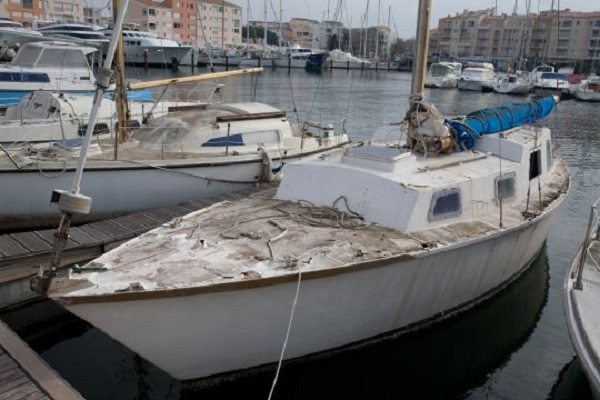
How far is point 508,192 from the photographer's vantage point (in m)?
10.1

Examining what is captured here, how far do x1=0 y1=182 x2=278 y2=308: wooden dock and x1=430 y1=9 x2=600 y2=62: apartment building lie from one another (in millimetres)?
94365

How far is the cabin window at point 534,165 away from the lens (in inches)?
443

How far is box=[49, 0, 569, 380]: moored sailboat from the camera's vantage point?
651 cm

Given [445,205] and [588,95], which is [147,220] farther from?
[588,95]

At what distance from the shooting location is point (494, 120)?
11227mm

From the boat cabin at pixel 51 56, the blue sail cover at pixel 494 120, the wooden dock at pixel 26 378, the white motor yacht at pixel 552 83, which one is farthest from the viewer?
the white motor yacht at pixel 552 83

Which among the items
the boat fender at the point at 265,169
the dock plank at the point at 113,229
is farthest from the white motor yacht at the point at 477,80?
the dock plank at the point at 113,229

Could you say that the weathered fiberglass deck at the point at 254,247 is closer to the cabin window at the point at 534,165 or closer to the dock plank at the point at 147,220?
the cabin window at the point at 534,165

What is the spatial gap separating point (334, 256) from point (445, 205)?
2.51 metres

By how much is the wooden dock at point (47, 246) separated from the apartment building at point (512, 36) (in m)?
94.4

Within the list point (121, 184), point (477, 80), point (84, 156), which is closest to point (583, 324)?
point (84, 156)

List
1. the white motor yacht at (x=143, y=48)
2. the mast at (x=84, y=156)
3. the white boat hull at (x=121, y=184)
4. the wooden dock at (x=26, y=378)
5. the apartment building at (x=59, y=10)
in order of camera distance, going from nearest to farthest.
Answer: the mast at (x=84, y=156) → the wooden dock at (x=26, y=378) → the white boat hull at (x=121, y=184) → the white motor yacht at (x=143, y=48) → the apartment building at (x=59, y=10)

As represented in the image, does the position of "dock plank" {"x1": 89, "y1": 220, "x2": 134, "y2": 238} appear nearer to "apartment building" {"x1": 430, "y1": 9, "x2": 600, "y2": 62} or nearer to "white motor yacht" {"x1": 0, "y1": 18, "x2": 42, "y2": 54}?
"white motor yacht" {"x1": 0, "y1": 18, "x2": 42, "y2": 54}

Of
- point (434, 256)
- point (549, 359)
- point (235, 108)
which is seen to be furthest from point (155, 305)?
point (235, 108)
